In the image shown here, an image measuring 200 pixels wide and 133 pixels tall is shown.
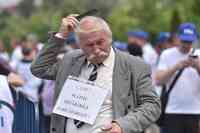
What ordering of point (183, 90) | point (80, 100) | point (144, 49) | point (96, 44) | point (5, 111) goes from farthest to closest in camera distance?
1. point (144, 49)
2. point (183, 90)
3. point (5, 111)
4. point (80, 100)
5. point (96, 44)

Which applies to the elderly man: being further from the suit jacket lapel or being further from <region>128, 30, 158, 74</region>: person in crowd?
<region>128, 30, 158, 74</region>: person in crowd

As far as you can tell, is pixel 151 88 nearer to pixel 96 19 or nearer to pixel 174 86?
pixel 96 19

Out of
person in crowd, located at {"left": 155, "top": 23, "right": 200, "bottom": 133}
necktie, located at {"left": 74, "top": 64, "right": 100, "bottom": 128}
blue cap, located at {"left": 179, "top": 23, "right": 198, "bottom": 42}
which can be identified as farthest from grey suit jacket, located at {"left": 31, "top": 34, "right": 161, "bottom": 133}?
blue cap, located at {"left": 179, "top": 23, "right": 198, "bottom": 42}

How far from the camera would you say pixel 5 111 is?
5.87 m

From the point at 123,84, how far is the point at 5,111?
118 cm

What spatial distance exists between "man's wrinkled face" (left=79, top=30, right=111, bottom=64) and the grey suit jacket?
0.20 metres

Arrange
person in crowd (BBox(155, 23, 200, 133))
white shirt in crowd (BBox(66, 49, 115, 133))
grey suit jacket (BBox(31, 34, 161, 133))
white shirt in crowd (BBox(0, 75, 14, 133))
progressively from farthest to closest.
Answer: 1. person in crowd (BBox(155, 23, 200, 133))
2. white shirt in crowd (BBox(0, 75, 14, 133))
3. white shirt in crowd (BBox(66, 49, 115, 133))
4. grey suit jacket (BBox(31, 34, 161, 133))

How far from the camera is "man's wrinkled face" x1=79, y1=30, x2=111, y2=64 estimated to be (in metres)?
5.04

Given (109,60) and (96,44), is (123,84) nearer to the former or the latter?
(109,60)

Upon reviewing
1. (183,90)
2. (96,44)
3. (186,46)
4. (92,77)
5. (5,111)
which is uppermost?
(96,44)

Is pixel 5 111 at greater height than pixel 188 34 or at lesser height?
greater

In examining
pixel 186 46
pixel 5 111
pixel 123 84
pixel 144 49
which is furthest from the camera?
pixel 144 49

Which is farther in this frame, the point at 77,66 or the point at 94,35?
the point at 77,66

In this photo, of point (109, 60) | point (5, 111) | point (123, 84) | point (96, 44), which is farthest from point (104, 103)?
point (5, 111)
